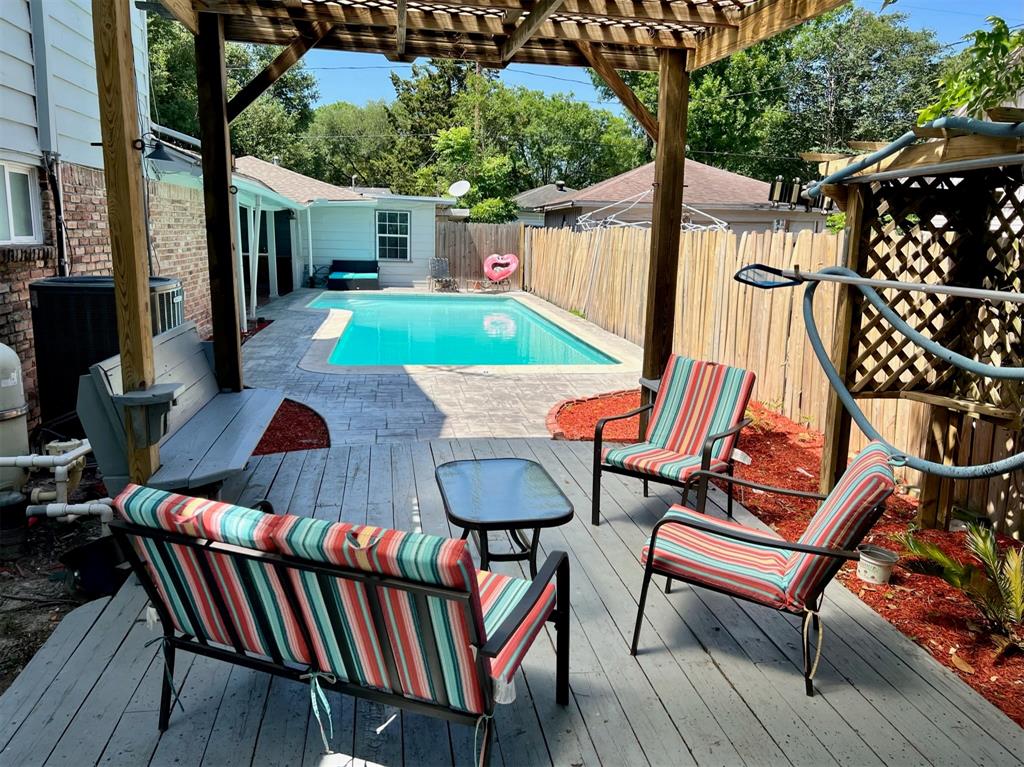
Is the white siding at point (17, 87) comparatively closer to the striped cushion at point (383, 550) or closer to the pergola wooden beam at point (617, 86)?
the pergola wooden beam at point (617, 86)

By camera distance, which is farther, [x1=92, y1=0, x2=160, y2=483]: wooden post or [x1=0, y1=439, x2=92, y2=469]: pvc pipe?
[x1=0, y1=439, x2=92, y2=469]: pvc pipe

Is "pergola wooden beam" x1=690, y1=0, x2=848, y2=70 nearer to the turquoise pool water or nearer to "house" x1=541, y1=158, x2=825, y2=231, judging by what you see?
the turquoise pool water

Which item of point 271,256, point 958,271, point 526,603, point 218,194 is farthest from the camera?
point 271,256

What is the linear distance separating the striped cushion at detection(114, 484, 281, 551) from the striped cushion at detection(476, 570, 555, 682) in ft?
2.21

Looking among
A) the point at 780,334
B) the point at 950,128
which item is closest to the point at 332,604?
the point at 950,128

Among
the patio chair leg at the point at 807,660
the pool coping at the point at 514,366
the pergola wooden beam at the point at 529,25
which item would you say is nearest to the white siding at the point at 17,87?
the pergola wooden beam at the point at 529,25

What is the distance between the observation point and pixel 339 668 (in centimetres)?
220

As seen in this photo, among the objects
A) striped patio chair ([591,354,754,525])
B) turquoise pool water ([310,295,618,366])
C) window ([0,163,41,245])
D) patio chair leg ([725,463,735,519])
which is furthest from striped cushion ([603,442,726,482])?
turquoise pool water ([310,295,618,366])

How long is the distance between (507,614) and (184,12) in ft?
13.8

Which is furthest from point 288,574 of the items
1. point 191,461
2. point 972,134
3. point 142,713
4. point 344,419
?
point 344,419

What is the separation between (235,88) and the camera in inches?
1395

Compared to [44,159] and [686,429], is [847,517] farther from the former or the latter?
[44,159]

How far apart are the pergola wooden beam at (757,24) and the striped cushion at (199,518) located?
3.60 meters

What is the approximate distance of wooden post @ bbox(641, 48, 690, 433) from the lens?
5.31 m
